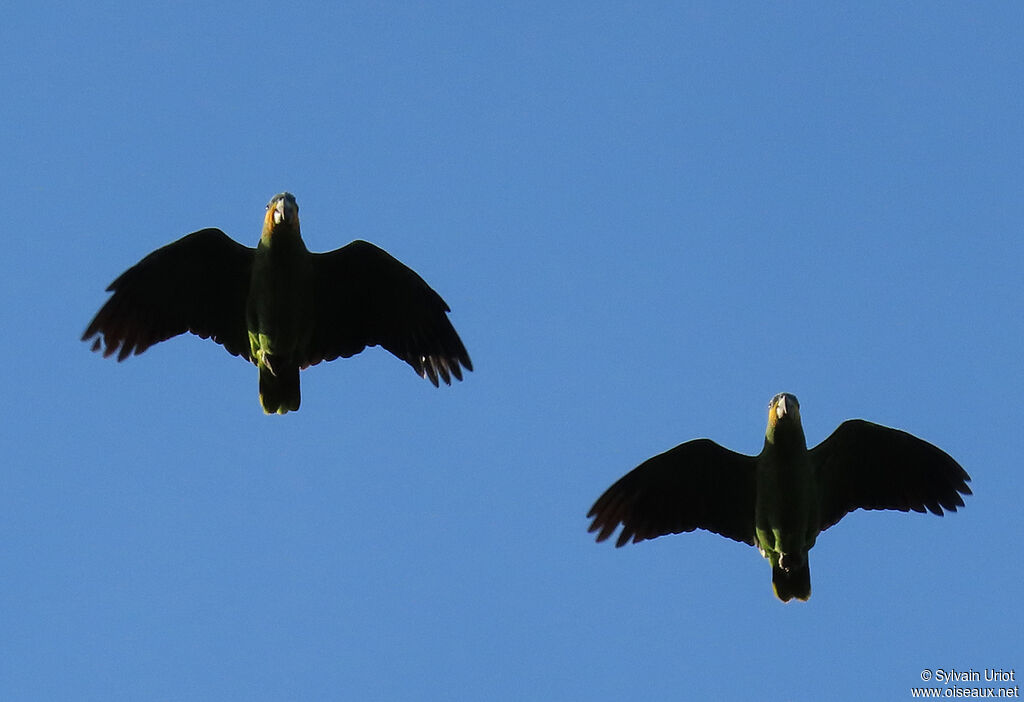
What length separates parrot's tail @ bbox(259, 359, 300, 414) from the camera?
11.9 metres

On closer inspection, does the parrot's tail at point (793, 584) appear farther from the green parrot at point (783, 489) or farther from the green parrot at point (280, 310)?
the green parrot at point (280, 310)

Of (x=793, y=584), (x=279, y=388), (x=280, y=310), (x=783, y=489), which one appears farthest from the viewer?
(x=279, y=388)

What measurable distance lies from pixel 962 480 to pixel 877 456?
0.86 meters

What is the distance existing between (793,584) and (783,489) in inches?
37.0

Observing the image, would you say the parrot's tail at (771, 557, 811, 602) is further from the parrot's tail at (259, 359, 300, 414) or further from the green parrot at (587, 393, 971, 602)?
the parrot's tail at (259, 359, 300, 414)

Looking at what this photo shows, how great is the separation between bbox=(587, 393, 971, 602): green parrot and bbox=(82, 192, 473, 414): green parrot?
6.79 feet

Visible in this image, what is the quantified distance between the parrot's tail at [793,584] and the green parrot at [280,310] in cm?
338

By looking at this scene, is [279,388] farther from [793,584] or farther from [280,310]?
[793,584]

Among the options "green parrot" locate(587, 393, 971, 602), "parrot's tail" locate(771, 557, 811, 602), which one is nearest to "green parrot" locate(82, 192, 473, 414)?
"green parrot" locate(587, 393, 971, 602)

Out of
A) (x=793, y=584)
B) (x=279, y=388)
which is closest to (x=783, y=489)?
(x=793, y=584)

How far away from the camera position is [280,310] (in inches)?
453

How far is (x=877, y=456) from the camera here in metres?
11.9

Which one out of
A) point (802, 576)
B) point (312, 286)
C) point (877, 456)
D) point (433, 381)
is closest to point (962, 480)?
point (877, 456)

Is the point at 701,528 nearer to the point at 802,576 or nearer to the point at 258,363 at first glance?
the point at 802,576
